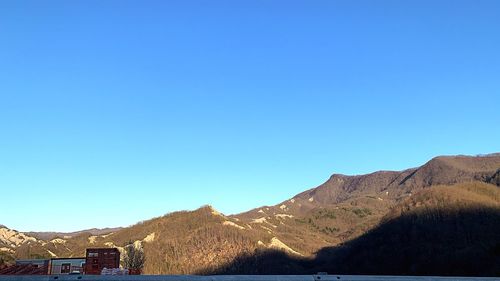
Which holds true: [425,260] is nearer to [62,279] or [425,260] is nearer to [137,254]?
[137,254]

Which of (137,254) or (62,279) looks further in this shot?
(137,254)

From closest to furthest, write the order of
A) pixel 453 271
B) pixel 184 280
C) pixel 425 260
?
pixel 184 280, pixel 453 271, pixel 425 260

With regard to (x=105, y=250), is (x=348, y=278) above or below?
below

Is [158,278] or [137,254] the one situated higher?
[137,254]

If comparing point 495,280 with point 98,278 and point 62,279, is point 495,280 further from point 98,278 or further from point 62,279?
point 62,279

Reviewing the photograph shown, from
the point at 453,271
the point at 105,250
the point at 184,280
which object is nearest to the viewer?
the point at 184,280

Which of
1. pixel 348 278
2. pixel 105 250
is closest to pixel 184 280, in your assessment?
pixel 348 278

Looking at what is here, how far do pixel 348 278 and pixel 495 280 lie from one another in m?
2.45

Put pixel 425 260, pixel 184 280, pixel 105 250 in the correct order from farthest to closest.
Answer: pixel 425 260 < pixel 105 250 < pixel 184 280

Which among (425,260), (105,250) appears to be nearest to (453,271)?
(425,260)

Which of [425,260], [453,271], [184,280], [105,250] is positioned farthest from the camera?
[425,260]

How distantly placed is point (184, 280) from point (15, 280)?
2834 mm

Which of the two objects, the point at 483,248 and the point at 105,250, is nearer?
the point at 105,250

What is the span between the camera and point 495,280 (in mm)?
8492
